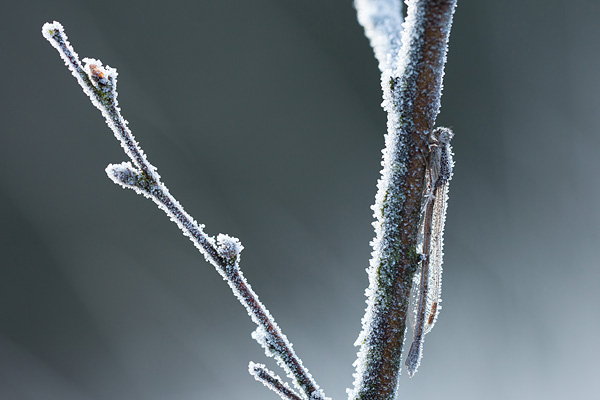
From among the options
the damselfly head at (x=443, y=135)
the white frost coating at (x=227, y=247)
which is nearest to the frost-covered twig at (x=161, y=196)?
the white frost coating at (x=227, y=247)

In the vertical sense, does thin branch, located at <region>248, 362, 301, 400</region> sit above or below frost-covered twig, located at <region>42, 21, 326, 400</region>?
below

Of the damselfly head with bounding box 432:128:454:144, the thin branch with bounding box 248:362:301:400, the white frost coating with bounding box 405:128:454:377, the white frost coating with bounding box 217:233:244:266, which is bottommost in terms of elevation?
the thin branch with bounding box 248:362:301:400

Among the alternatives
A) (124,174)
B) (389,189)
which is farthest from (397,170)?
(124,174)

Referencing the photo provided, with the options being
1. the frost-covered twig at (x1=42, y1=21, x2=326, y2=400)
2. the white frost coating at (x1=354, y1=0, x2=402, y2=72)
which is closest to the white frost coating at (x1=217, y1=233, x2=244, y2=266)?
the frost-covered twig at (x1=42, y1=21, x2=326, y2=400)

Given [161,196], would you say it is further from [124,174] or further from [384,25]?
[384,25]

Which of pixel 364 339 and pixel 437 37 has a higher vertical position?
pixel 437 37

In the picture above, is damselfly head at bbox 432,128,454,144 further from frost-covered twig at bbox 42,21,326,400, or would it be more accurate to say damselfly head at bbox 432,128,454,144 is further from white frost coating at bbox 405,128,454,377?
frost-covered twig at bbox 42,21,326,400

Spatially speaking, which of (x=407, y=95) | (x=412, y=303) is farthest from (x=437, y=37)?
(x=412, y=303)

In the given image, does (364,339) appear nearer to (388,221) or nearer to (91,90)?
(388,221)

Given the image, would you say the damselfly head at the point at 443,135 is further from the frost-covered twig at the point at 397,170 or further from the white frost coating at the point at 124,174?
the white frost coating at the point at 124,174
